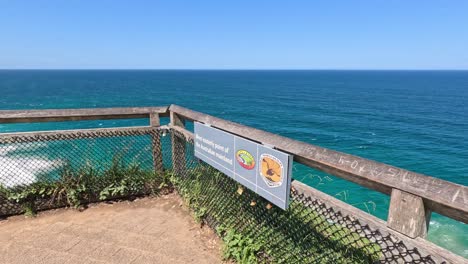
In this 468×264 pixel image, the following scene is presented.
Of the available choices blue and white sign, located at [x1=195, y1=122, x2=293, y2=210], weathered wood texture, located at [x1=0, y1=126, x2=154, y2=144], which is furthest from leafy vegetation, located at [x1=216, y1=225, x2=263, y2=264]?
weathered wood texture, located at [x1=0, y1=126, x2=154, y2=144]

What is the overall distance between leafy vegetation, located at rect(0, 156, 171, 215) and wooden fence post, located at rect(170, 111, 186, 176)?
0.96 feet

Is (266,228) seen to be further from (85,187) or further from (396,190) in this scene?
(85,187)

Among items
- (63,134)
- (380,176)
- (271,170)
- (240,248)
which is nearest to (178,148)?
(63,134)

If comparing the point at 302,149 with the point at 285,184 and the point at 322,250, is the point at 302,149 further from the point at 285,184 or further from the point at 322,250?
the point at 322,250

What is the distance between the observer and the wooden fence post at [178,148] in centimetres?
Answer: 409

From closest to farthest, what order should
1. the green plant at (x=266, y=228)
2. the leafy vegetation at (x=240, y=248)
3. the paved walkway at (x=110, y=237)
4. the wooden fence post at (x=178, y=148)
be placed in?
the green plant at (x=266, y=228) → the leafy vegetation at (x=240, y=248) → the paved walkway at (x=110, y=237) → the wooden fence post at (x=178, y=148)

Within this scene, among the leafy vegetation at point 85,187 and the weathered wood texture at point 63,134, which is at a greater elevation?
the weathered wood texture at point 63,134

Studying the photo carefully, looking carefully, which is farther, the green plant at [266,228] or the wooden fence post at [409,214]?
the green plant at [266,228]

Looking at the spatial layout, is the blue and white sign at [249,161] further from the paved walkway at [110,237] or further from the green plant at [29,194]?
the green plant at [29,194]

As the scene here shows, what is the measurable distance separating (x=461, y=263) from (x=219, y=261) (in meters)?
2.12

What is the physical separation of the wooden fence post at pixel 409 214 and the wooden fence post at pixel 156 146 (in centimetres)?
322

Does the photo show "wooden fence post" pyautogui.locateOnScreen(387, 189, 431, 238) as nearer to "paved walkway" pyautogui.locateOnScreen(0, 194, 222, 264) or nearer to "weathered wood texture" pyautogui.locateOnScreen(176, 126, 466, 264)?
"weathered wood texture" pyautogui.locateOnScreen(176, 126, 466, 264)

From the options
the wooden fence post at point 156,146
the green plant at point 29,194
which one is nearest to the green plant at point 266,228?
the wooden fence post at point 156,146

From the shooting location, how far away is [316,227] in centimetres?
236
